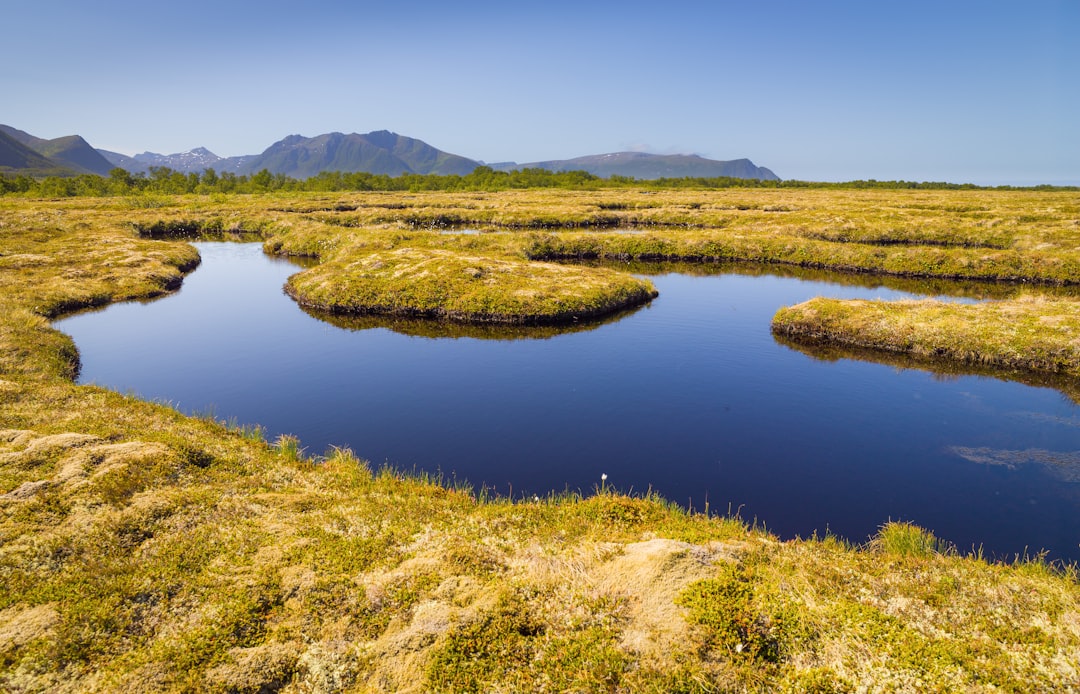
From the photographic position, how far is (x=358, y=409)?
28438 millimetres

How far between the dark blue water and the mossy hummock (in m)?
4.18

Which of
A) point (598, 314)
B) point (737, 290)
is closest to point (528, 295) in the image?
point (598, 314)

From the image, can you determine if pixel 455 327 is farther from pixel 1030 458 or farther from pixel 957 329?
pixel 957 329

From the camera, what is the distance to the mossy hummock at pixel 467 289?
4581cm

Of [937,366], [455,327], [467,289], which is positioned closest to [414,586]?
[455,327]

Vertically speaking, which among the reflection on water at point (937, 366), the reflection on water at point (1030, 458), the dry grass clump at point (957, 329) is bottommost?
the reflection on water at point (1030, 458)

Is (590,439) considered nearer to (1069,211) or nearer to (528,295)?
(528,295)

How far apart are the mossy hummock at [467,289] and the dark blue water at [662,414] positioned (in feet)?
13.7

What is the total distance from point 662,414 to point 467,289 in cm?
2674

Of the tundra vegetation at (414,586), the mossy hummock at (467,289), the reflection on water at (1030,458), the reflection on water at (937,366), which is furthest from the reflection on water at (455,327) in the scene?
the reflection on water at (1030,458)

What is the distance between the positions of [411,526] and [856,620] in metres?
11.5

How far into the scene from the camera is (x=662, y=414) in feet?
90.8

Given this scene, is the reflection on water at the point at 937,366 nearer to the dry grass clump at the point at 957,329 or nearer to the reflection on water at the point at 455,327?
the dry grass clump at the point at 957,329

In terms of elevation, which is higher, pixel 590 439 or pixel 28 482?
pixel 28 482
